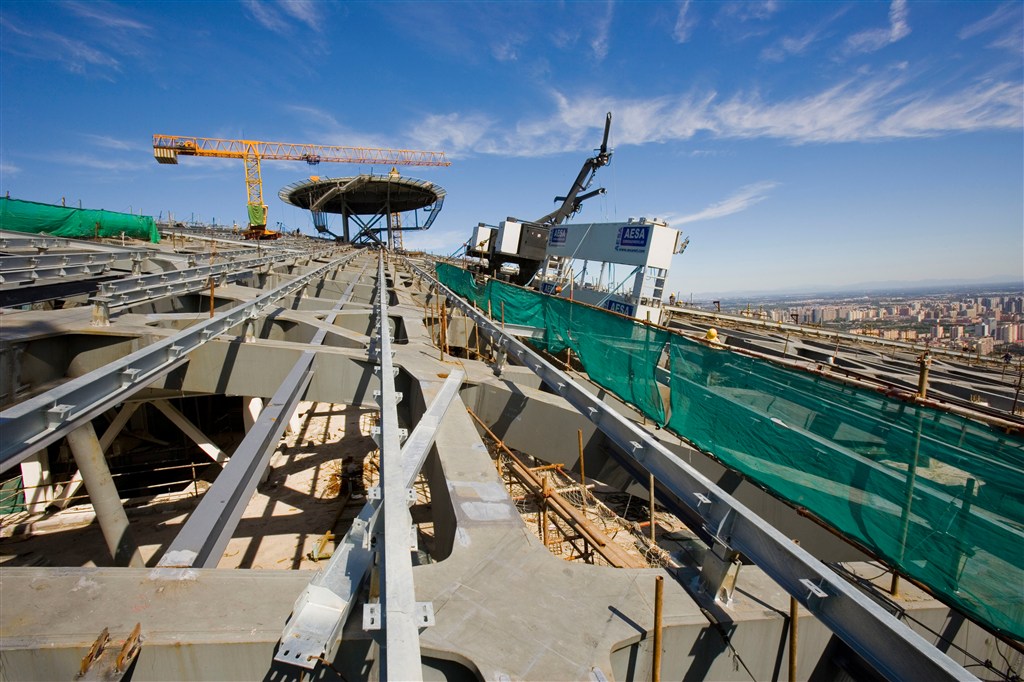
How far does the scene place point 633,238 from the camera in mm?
18703

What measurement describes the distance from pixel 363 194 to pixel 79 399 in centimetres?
6412

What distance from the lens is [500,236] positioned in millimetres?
31188

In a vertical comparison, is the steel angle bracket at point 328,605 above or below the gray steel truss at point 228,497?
above

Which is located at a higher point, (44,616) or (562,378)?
(562,378)

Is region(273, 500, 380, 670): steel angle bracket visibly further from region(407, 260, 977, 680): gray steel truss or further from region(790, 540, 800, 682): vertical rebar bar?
region(790, 540, 800, 682): vertical rebar bar

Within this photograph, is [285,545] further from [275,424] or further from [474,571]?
[474,571]

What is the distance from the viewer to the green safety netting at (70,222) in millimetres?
21156

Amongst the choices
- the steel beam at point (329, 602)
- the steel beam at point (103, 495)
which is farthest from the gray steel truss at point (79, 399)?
the steel beam at point (329, 602)

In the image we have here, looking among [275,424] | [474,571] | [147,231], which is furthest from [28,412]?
[147,231]

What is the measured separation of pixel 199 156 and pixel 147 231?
56337 mm

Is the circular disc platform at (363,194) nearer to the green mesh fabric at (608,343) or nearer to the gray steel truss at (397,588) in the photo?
the green mesh fabric at (608,343)

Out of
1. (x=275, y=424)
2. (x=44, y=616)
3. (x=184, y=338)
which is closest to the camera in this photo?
(x=44, y=616)

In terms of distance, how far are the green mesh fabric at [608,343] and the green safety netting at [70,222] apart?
27058 mm

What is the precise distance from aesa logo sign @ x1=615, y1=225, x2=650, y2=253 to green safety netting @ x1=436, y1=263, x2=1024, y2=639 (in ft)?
43.6
